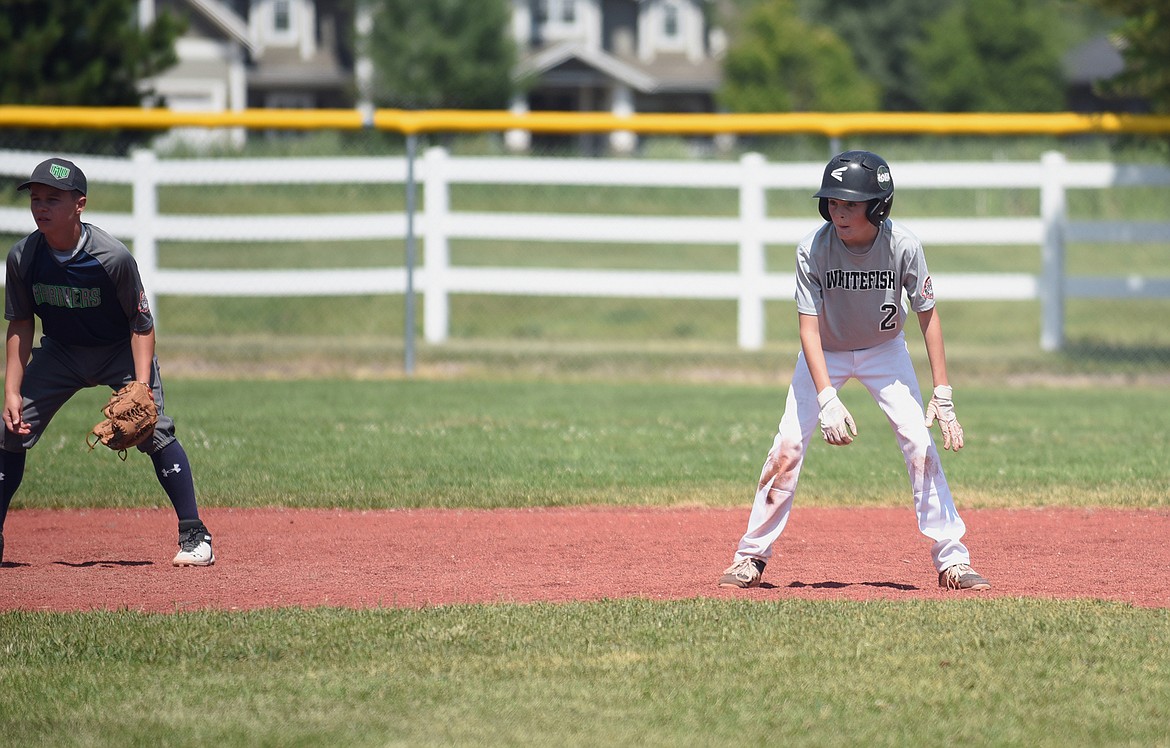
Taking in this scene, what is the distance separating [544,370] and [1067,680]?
10713mm

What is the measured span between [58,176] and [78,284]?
0.49m

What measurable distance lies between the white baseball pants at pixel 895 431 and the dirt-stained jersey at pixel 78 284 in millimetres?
2862

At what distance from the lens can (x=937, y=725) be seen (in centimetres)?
438

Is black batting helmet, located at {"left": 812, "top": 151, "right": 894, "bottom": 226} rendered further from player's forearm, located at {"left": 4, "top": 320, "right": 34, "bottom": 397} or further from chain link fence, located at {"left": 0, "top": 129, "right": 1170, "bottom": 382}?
chain link fence, located at {"left": 0, "top": 129, "right": 1170, "bottom": 382}

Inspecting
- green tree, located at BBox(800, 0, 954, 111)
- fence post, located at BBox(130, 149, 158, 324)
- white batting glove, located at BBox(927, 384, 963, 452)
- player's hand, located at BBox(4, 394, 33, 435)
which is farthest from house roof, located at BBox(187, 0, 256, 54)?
white batting glove, located at BBox(927, 384, 963, 452)

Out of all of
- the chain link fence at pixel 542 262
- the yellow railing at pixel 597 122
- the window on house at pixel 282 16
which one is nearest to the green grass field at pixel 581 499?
the chain link fence at pixel 542 262

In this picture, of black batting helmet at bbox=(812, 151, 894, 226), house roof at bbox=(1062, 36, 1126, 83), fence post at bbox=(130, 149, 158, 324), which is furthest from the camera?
house roof at bbox=(1062, 36, 1126, 83)

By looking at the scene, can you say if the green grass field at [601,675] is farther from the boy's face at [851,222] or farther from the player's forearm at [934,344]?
the boy's face at [851,222]

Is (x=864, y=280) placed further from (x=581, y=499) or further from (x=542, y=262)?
(x=542, y=262)

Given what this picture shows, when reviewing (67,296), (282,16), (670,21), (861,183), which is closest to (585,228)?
(67,296)

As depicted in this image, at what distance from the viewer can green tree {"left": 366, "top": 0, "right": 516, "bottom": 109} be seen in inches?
1441

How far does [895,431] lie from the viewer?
237 inches

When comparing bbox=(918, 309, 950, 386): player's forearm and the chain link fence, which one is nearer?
bbox=(918, 309, 950, 386): player's forearm

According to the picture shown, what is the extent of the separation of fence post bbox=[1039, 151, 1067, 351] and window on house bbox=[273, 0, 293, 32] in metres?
34.9
